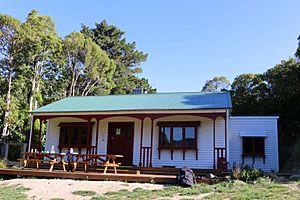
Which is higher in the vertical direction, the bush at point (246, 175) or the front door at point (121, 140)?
the front door at point (121, 140)

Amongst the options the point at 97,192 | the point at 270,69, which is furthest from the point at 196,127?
the point at 270,69

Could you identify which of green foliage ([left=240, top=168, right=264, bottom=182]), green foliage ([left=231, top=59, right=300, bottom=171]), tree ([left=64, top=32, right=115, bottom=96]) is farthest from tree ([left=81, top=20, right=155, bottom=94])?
green foliage ([left=240, top=168, right=264, bottom=182])

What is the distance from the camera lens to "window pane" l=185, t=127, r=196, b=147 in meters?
14.6

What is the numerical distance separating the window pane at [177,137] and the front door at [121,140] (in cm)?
217

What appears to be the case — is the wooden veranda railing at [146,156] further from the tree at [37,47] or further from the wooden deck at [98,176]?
the tree at [37,47]

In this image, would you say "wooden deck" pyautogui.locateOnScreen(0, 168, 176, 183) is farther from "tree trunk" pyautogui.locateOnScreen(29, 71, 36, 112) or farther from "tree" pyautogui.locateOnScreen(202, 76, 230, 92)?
"tree" pyautogui.locateOnScreen(202, 76, 230, 92)

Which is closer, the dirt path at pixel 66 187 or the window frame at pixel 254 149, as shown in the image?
the dirt path at pixel 66 187

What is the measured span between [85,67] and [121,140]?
15.7 meters

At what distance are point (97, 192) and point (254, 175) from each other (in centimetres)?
516

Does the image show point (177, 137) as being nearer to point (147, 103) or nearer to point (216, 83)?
point (147, 103)

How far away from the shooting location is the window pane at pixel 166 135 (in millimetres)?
14905

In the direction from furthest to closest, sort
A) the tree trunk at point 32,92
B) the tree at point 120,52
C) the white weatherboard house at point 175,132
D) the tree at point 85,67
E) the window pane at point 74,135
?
1. the tree at point 120,52
2. the tree at point 85,67
3. the tree trunk at point 32,92
4. the window pane at point 74,135
5. the white weatherboard house at point 175,132

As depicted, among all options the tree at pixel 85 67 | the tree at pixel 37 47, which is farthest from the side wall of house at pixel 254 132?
the tree at pixel 85 67

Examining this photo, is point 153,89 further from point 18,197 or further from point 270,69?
point 18,197
